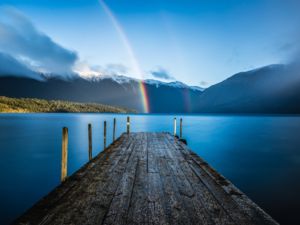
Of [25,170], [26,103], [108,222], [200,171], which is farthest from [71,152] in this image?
[26,103]

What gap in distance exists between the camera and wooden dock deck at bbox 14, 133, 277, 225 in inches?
120

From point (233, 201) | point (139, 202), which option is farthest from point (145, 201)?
point (233, 201)

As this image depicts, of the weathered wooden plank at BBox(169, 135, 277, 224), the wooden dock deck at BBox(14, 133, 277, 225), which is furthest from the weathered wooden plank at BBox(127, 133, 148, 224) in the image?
the weathered wooden plank at BBox(169, 135, 277, 224)

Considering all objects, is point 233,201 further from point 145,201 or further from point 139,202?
point 139,202

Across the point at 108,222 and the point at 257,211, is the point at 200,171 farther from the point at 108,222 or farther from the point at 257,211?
the point at 108,222

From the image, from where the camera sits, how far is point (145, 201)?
145 inches

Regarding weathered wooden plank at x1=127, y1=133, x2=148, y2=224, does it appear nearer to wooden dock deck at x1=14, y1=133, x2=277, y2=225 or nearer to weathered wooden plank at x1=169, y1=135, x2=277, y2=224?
wooden dock deck at x1=14, y1=133, x2=277, y2=225

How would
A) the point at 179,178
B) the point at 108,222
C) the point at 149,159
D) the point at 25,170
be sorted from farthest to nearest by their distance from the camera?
1. the point at 25,170
2. the point at 149,159
3. the point at 179,178
4. the point at 108,222

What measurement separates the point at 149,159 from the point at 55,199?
13.5ft

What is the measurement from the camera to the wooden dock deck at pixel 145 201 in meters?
3.04

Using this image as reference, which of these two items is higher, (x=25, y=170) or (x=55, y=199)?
(x=55, y=199)

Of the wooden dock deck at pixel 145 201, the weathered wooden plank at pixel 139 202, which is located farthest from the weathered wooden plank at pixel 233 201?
the weathered wooden plank at pixel 139 202

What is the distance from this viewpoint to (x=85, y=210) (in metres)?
3.29

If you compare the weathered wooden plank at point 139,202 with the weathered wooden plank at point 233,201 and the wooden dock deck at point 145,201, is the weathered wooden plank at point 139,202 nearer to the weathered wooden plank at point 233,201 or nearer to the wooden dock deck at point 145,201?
the wooden dock deck at point 145,201
